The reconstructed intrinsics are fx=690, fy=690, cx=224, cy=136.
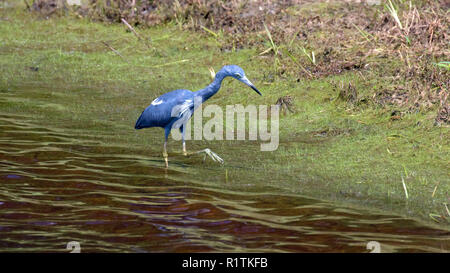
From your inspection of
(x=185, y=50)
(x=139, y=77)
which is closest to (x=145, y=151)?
(x=139, y=77)

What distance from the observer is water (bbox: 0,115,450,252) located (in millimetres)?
5055

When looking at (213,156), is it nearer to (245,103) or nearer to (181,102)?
(181,102)

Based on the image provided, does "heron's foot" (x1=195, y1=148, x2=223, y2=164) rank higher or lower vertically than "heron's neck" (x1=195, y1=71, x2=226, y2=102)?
lower

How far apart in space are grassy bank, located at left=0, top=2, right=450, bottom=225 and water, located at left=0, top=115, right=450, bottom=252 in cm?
35

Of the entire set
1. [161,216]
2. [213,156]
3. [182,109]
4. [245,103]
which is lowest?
[161,216]

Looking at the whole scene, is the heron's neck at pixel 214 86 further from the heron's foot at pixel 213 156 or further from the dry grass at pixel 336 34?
the dry grass at pixel 336 34

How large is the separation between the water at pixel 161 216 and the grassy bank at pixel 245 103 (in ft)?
1.16

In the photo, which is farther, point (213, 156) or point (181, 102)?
point (181, 102)

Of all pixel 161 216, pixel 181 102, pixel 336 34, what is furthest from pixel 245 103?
pixel 161 216

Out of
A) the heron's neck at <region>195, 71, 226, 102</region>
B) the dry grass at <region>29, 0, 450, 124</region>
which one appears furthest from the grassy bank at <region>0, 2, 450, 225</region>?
the heron's neck at <region>195, 71, 226, 102</region>

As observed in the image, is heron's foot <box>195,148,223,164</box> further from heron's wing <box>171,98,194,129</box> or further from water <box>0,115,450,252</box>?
heron's wing <box>171,98,194,129</box>

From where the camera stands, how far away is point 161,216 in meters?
5.59

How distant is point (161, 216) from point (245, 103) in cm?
354

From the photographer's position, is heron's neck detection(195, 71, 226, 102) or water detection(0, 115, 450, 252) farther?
heron's neck detection(195, 71, 226, 102)
